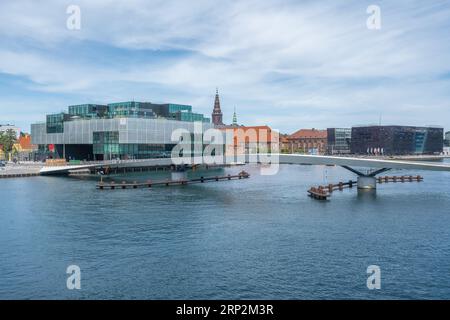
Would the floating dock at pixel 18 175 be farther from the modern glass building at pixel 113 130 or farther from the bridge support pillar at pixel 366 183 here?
the bridge support pillar at pixel 366 183

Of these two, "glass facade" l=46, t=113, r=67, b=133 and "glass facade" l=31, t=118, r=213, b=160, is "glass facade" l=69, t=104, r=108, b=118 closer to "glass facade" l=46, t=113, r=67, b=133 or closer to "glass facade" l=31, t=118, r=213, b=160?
"glass facade" l=46, t=113, r=67, b=133

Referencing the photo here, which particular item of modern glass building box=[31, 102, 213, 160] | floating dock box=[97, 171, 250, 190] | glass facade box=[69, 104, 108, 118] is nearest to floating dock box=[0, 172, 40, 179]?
modern glass building box=[31, 102, 213, 160]

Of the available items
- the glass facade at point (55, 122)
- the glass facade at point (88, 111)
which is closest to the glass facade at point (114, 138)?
the glass facade at point (55, 122)

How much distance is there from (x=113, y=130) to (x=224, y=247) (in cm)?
11082

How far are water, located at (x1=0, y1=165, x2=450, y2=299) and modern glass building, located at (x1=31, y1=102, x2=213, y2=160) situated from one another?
74473mm

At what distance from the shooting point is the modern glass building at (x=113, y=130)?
477 feet

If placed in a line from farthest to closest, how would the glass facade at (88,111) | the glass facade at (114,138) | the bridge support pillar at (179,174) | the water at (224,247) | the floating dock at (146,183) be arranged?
the glass facade at (88,111), the glass facade at (114,138), the bridge support pillar at (179,174), the floating dock at (146,183), the water at (224,247)

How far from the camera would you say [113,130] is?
474 ft

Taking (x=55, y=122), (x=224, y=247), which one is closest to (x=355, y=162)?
(x=224, y=247)

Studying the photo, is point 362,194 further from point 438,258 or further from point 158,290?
point 158,290

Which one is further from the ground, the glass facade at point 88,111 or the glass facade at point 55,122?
the glass facade at point 88,111

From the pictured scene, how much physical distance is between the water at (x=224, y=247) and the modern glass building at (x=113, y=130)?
244 ft

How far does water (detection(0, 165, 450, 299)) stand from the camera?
30.2 metres
